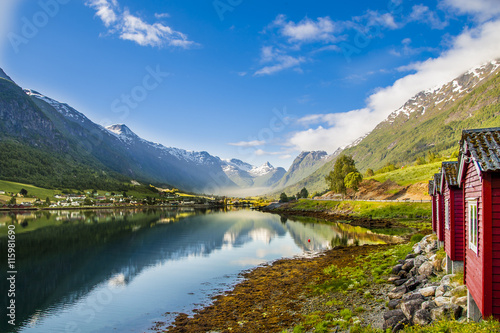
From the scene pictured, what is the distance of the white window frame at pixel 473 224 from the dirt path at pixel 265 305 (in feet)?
24.5

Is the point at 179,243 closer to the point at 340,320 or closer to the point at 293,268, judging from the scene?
the point at 293,268

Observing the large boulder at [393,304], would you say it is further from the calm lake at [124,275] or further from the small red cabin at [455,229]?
the calm lake at [124,275]

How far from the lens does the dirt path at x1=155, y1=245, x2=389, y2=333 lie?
21.5 meters

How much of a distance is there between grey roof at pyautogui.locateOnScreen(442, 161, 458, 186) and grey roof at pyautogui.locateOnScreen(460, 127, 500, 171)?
895 centimetres

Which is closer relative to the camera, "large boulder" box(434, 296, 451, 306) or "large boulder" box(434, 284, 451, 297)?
"large boulder" box(434, 296, 451, 306)

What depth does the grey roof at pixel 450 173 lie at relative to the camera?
2191cm

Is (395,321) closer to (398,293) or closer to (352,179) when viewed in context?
(398,293)

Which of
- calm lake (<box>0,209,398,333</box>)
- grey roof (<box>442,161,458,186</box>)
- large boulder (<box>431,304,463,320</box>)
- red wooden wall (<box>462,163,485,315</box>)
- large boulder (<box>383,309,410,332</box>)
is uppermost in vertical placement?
grey roof (<box>442,161,458,186</box>)

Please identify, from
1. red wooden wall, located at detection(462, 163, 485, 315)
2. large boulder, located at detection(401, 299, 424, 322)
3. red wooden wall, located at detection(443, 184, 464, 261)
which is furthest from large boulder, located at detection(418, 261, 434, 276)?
large boulder, located at detection(401, 299, 424, 322)

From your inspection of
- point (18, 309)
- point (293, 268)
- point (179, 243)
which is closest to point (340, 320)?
point (293, 268)

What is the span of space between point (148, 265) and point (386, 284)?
3338 cm

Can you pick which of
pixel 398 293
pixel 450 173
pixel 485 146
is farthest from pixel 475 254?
pixel 450 173

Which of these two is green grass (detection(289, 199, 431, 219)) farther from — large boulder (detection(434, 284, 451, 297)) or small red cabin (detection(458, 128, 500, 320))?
small red cabin (detection(458, 128, 500, 320))

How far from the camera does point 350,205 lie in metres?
126
